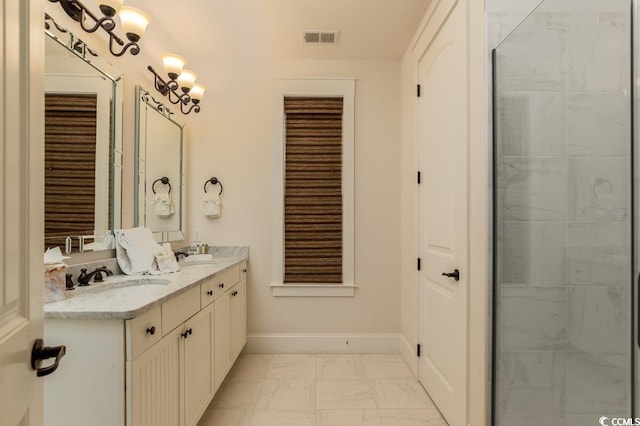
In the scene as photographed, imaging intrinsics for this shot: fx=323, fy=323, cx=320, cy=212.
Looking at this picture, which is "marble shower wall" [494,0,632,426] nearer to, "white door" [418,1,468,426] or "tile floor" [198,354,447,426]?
"white door" [418,1,468,426]

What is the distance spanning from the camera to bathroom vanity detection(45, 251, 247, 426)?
1.07m

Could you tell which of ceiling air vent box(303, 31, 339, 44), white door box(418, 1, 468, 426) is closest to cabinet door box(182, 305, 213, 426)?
white door box(418, 1, 468, 426)

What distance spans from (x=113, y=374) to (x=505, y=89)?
1.97 m

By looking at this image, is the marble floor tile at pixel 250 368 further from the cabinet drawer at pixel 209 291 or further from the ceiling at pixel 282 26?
the ceiling at pixel 282 26

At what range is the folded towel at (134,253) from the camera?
6.15ft

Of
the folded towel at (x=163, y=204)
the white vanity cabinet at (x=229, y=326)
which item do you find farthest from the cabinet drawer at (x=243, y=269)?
the folded towel at (x=163, y=204)

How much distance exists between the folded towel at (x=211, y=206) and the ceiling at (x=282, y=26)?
1.26 m

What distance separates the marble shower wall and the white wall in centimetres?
147

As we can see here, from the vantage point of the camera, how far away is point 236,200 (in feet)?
9.66

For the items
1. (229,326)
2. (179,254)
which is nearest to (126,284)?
(229,326)

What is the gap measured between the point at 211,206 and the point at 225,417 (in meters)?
1.63

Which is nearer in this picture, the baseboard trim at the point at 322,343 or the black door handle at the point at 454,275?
the black door handle at the point at 454,275

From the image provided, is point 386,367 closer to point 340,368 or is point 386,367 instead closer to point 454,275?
point 340,368

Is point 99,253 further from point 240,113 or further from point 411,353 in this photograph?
point 411,353
